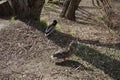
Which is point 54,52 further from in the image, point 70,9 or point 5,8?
point 70,9

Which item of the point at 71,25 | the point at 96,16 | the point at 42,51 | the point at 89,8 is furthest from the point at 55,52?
the point at 89,8

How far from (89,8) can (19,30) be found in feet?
16.7

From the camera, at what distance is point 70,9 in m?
9.70

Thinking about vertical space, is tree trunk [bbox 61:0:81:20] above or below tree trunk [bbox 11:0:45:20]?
below

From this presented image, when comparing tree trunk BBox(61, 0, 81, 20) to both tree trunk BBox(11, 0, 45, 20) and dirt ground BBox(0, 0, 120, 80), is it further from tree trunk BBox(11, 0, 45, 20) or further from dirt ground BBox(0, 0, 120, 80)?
tree trunk BBox(11, 0, 45, 20)

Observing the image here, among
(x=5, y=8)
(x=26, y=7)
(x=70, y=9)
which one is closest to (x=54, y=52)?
(x=26, y=7)

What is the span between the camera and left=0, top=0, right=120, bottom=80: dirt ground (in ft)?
19.6

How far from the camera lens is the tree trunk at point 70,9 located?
9586mm

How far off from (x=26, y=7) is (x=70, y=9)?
2187 mm

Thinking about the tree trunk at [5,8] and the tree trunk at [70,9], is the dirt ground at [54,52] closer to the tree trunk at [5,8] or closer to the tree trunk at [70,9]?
the tree trunk at [5,8]

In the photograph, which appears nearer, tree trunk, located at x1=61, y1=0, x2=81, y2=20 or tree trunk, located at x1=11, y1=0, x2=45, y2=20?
tree trunk, located at x1=11, y1=0, x2=45, y2=20

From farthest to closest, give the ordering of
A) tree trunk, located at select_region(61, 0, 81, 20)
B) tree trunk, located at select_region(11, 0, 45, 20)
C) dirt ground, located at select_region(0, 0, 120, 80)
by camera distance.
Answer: tree trunk, located at select_region(61, 0, 81, 20), tree trunk, located at select_region(11, 0, 45, 20), dirt ground, located at select_region(0, 0, 120, 80)

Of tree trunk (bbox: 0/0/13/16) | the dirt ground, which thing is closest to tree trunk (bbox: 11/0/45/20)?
the dirt ground

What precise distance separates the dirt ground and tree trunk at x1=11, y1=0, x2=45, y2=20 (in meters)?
0.35
